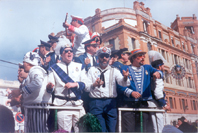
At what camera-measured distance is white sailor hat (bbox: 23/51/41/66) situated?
3996 mm

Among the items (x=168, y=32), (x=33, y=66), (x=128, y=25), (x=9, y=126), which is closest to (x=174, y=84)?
(x=168, y=32)

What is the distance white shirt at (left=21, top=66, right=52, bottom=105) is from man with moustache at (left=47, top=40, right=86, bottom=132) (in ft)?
0.51

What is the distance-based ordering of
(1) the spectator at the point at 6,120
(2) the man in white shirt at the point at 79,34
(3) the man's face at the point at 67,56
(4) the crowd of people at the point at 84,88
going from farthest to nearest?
(2) the man in white shirt at the point at 79,34
(1) the spectator at the point at 6,120
(3) the man's face at the point at 67,56
(4) the crowd of people at the point at 84,88

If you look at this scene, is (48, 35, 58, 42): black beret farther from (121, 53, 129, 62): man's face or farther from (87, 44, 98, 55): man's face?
(121, 53, 129, 62): man's face

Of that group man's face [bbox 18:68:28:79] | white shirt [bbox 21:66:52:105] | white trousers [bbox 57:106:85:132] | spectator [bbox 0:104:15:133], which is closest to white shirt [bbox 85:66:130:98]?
white trousers [bbox 57:106:85:132]

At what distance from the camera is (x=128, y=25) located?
504cm

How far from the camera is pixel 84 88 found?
3748mm

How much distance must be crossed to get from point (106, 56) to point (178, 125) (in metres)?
2.48

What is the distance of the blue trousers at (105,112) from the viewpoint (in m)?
3.54

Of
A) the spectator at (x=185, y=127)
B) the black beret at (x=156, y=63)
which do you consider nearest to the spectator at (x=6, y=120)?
the black beret at (x=156, y=63)

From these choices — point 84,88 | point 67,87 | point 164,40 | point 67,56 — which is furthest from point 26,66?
point 164,40

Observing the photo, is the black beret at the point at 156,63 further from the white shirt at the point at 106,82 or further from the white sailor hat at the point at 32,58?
the white sailor hat at the point at 32,58

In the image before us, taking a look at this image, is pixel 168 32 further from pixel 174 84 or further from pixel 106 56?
pixel 106 56

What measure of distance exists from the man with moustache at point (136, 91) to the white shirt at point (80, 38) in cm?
119
